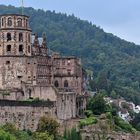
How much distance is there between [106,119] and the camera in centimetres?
9862

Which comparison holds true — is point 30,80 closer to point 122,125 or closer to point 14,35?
point 14,35

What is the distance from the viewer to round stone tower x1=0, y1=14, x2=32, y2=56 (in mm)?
98688

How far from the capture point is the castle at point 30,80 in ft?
302

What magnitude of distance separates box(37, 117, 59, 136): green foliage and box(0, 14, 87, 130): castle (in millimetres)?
1219

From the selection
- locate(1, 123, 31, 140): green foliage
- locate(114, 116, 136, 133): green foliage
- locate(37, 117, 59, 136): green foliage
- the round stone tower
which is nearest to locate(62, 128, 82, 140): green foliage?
locate(37, 117, 59, 136): green foliage

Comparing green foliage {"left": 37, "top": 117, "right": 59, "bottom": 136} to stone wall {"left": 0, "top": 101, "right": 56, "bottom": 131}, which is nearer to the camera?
stone wall {"left": 0, "top": 101, "right": 56, "bottom": 131}

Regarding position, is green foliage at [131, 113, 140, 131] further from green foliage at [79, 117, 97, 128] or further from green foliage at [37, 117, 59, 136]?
Answer: green foliage at [37, 117, 59, 136]

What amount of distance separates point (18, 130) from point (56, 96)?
23.9ft

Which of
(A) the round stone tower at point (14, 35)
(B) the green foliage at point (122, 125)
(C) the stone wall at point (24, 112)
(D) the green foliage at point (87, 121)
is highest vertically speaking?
(A) the round stone tower at point (14, 35)

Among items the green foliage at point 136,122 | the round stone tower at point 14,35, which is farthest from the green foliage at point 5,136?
the green foliage at point 136,122

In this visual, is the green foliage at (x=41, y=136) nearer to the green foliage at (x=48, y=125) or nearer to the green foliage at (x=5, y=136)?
the green foliage at (x=48, y=125)

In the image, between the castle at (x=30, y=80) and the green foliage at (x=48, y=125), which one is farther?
the castle at (x=30, y=80)

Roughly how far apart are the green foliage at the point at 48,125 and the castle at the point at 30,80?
1219 millimetres

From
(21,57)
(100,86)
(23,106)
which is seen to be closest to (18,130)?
(23,106)
